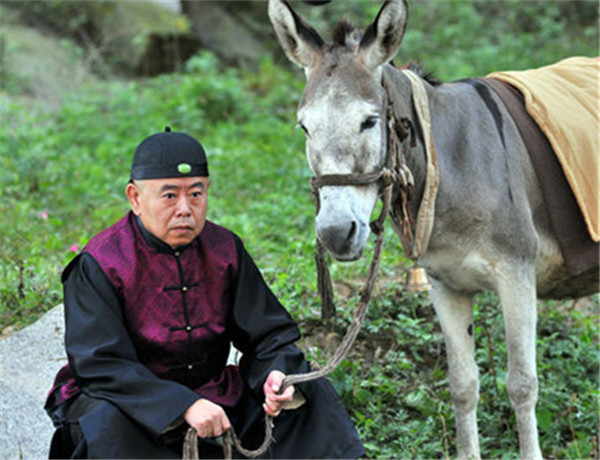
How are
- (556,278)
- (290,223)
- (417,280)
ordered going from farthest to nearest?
1. (290,223)
2. (556,278)
3. (417,280)

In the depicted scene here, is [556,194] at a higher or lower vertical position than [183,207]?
lower

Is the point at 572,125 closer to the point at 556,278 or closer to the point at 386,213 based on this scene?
the point at 556,278

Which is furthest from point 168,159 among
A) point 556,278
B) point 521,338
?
point 556,278

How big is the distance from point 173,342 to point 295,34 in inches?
51.2

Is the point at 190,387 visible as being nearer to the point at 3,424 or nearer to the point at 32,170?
the point at 3,424

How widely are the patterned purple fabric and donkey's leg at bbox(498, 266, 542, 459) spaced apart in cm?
134

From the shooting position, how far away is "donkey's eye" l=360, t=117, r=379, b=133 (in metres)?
3.03

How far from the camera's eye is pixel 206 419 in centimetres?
259

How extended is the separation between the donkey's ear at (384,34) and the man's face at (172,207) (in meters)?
0.85

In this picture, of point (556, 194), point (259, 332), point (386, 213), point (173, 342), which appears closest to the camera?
point (173, 342)

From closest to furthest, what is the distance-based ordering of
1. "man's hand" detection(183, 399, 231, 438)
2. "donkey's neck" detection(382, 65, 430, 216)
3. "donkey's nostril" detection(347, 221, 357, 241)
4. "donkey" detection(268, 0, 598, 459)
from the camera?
"man's hand" detection(183, 399, 231, 438) < "donkey's nostril" detection(347, 221, 357, 241) < "donkey" detection(268, 0, 598, 459) < "donkey's neck" detection(382, 65, 430, 216)

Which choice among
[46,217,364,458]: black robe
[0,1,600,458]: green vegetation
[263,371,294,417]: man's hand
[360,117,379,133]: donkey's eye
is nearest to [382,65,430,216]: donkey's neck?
[360,117,379,133]: donkey's eye

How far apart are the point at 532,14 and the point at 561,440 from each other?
30.7 feet

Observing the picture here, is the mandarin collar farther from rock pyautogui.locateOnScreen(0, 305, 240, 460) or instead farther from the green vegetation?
the green vegetation
